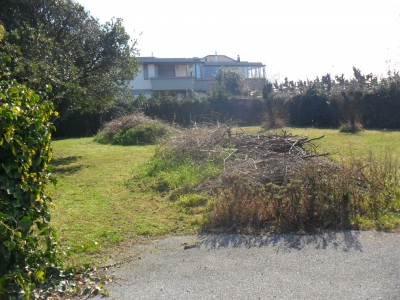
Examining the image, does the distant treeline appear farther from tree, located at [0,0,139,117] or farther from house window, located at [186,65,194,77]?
house window, located at [186,65,194,77]

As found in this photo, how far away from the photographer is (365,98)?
83.8 ft

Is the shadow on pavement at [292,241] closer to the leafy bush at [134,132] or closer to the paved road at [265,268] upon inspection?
the paved road at [265,268]

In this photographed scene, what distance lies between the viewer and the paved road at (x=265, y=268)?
4.66 metres

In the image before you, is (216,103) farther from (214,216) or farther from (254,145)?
(214,216)

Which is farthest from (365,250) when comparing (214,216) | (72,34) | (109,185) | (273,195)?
(72,34)

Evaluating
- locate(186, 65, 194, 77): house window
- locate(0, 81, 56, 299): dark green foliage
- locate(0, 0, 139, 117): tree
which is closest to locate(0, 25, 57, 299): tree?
locate(0, 81, 56, 299): dark green foliage

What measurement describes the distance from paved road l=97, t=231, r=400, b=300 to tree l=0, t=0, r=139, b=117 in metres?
7.79

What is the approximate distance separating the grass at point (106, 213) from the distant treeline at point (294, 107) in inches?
516

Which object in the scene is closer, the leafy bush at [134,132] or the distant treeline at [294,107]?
the leafy bush at [134,132]

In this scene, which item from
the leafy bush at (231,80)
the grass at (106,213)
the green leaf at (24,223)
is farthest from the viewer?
the leafy bush at (231,80)

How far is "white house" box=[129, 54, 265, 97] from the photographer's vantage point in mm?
43219

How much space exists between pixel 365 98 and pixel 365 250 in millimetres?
21611

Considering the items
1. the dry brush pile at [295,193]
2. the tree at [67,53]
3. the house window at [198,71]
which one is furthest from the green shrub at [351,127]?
the house window at [198,71]

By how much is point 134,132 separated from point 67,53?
6.68 m
